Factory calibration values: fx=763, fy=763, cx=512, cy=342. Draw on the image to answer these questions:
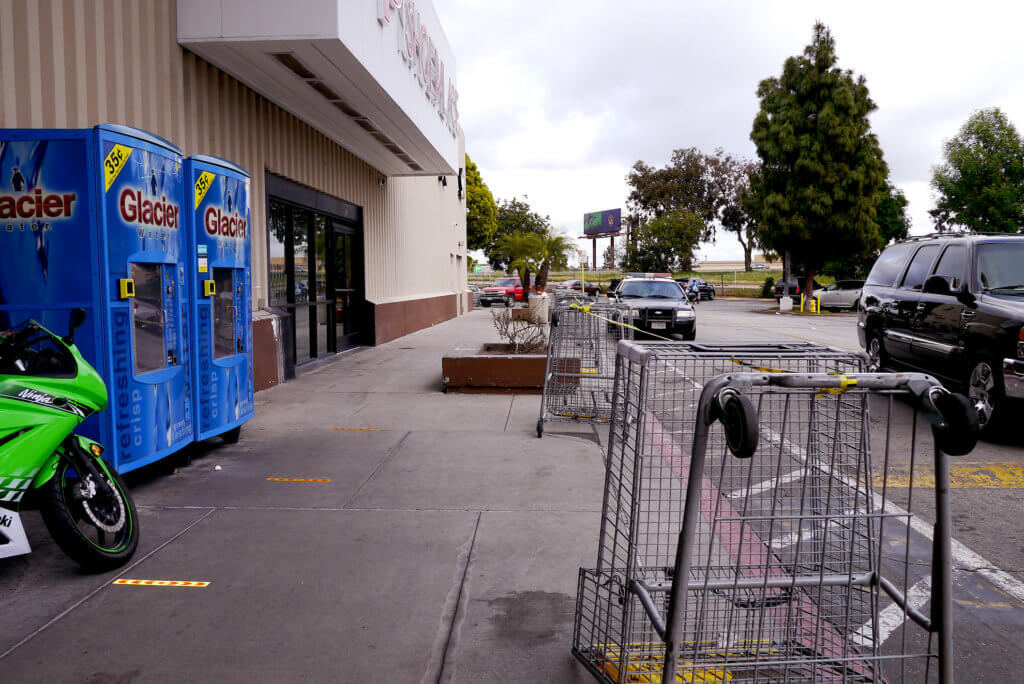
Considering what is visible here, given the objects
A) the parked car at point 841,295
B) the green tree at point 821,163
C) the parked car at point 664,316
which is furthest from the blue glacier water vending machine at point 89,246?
the green tree at point 821,163

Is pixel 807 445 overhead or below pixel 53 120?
below

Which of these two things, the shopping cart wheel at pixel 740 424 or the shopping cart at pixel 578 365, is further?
the shopping cart at pixel 578 365

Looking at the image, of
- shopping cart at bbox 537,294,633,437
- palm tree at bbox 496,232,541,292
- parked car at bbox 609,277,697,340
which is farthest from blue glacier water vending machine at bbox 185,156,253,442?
palm tree at bbox 496,232,541,292

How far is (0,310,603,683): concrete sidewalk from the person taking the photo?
3293 mm

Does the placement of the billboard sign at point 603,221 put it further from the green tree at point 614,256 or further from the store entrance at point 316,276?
the store entrance at point 316,276

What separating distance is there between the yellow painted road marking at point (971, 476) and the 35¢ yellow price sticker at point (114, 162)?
6.06 metres

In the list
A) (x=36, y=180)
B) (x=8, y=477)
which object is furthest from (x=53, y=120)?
(x=8, y=477)

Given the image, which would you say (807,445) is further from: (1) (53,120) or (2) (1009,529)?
(1) (53,120)

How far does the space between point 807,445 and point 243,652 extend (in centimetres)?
253

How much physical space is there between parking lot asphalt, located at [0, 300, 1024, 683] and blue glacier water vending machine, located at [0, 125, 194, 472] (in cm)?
90

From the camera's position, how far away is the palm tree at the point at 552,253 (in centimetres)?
4169

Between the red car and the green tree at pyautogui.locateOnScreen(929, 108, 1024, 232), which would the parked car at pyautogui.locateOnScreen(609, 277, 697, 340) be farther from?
the green tree at pyautogui.locateOnScreen(929, 108, 1024, 232)

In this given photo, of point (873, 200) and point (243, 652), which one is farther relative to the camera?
point (873, 200)

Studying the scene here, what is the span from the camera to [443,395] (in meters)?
10.2
